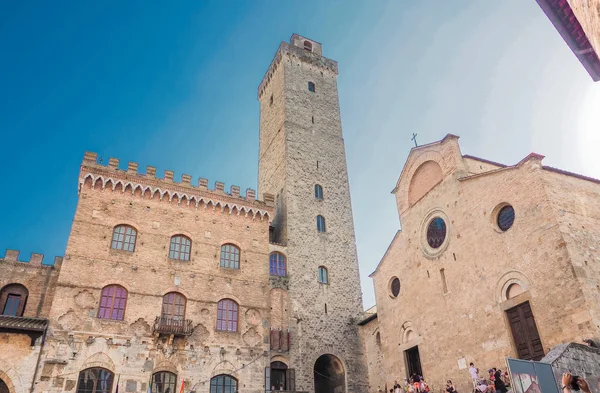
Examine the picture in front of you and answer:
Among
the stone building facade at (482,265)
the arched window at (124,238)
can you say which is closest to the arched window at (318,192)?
the stone building facade at (482,265)

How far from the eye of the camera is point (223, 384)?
2106 cm

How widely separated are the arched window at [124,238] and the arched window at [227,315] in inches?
210

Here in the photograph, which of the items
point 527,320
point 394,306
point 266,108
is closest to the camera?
point 527,320

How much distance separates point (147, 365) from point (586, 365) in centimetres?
1671

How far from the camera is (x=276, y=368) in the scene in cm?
2361

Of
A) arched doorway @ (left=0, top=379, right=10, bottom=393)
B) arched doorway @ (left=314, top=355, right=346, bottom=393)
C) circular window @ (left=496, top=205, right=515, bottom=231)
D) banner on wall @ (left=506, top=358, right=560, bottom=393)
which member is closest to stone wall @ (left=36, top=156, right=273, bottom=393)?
arched doorway @ (left=0, top=379, right=10, bottom=393)

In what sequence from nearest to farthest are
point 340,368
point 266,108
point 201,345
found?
point 201,345, point 340,368, point 266,108

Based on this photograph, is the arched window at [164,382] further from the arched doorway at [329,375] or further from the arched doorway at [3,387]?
the arched doorway at [329,375]

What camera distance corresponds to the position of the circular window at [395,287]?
2384 centimetres

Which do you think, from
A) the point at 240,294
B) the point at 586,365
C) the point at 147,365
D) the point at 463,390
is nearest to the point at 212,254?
the point at 240,294

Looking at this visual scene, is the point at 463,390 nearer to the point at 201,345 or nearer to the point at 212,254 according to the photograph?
the point at 201,345

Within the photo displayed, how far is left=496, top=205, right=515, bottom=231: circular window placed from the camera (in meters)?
17.5

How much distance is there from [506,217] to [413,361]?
28.0ft

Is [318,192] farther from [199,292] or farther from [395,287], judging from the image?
[199,292]
